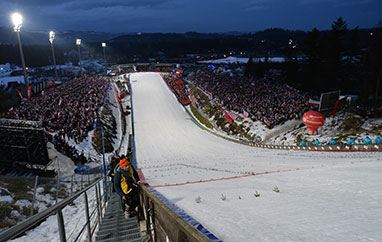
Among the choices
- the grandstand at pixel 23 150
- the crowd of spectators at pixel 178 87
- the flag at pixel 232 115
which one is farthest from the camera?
the crowd of spectators at pixel 178 87

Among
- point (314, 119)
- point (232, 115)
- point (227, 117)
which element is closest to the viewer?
point (314, 119)

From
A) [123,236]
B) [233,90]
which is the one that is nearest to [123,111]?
[233,90]

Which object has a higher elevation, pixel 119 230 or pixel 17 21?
pixel 17 21

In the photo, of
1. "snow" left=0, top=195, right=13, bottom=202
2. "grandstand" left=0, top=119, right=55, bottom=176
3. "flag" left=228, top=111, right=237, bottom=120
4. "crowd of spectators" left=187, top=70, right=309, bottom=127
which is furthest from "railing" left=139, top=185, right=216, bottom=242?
"flag" left=228, top=111, right=237, bottom=120

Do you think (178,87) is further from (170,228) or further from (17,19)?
(170,228)

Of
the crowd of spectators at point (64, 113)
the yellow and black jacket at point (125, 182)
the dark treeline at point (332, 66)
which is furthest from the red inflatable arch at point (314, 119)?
the dark treeline at point (332, 66)

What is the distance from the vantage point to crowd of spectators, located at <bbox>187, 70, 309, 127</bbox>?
94.8 feet

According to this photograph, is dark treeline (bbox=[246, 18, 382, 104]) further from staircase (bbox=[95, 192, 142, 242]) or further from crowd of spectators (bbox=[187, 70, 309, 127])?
staircase (bbox=[95, 192, 142, 242])

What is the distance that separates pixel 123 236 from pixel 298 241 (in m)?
3.36

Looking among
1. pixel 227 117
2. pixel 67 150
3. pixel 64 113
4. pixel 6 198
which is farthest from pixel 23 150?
pixel 227 117

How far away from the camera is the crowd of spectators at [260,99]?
28906 millimetres

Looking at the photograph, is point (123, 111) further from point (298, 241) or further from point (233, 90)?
point (298, 241)

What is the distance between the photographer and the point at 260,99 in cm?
3494

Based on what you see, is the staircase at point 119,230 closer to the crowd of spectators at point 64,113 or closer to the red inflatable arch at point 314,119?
the red inflatable arch at point 314,119
